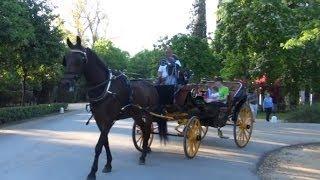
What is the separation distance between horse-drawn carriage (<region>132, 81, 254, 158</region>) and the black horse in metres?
1.16

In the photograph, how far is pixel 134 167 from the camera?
11.5 meters

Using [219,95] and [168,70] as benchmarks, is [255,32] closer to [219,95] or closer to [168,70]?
[219,95]

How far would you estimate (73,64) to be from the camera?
10.0m

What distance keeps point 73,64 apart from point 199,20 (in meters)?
37.8

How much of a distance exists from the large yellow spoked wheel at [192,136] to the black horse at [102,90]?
1.19m

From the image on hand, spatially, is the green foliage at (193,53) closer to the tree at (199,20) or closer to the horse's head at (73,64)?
the tree at (199,20)

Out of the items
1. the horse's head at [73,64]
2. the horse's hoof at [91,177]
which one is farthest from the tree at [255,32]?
the horse's hoof at [91,177]

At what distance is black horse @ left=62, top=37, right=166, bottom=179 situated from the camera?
10039 millimetres

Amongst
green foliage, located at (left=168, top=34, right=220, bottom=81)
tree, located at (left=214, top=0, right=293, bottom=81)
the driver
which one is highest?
tree, located at (left=214, top=0, right=293, bottom=81)

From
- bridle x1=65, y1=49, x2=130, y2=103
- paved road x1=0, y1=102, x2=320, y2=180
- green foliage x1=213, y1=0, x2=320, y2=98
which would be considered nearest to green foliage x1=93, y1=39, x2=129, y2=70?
green foliage x1=213, y1=0, x2=320, y2=98

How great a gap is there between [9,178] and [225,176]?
418cm

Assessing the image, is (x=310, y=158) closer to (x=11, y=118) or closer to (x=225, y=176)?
(x=225, y=176)

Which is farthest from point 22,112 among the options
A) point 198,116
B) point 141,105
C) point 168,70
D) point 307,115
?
point 141,105

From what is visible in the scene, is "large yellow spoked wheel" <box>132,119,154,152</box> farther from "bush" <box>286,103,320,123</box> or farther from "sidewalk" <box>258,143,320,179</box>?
"bush" <box>286,103,320,123</box>
